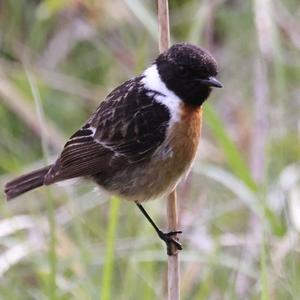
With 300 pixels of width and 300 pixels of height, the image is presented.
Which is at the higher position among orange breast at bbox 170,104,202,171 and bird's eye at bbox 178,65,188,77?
bird's eye at bbox 178,65,188,77

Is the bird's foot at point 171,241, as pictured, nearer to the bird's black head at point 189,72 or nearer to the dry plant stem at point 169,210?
the dry plant stem at point 169,210

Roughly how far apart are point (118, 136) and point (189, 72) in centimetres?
43

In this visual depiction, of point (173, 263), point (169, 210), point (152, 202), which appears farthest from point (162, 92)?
point (152, 202)

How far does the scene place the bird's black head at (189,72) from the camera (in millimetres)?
3189

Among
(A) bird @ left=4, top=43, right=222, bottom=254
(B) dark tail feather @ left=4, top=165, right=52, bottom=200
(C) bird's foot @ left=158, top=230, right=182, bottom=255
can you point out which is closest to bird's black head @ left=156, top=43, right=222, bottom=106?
(A) bird @ left=4, top=43, right=222, bottom=254

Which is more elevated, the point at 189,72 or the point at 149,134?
the point at 189,72

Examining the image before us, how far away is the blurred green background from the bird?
137 mm

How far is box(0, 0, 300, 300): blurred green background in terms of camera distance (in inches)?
140

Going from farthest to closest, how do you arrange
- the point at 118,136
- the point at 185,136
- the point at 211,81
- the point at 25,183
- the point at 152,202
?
1. the point at 152,202
2. the point at 25,183
3. the point at 118,136
4. the point at 185,136
5. the point at 211,81

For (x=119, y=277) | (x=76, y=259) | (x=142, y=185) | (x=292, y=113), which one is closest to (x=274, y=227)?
(x=142, y=185)

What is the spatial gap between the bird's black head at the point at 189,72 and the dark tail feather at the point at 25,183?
2.29 feet

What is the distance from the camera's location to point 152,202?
412 centimetres

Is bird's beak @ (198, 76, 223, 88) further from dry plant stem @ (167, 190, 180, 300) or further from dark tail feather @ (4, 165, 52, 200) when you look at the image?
dark tail feather @ (4, 165, 52, 200)

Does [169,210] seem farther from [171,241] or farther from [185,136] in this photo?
[185,136]
